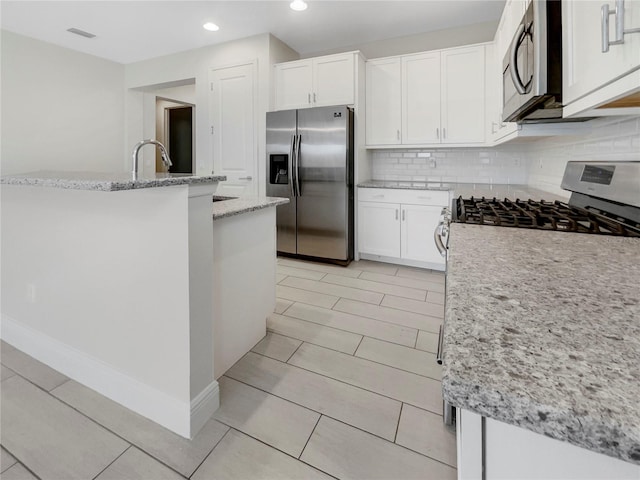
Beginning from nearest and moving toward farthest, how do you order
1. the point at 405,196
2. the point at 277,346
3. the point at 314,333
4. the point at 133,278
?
1. the point at 133,278
2. the point at 277,346
3. the point at 314,333
4. the point at 405,196

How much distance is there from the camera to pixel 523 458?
1.18ft

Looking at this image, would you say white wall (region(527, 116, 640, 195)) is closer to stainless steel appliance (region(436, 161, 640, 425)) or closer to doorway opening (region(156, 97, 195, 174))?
stainless steel appliance (region(436, 161, 640, 425))

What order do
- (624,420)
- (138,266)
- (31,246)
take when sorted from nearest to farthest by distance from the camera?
(624,420) < (138,266) < (31,246)

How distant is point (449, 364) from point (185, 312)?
3.99 ft

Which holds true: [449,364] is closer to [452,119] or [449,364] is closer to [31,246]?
[31,246]

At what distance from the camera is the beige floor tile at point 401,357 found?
6.07 feet

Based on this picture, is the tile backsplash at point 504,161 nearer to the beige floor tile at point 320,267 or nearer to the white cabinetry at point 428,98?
the white cabinetry at point 428,98

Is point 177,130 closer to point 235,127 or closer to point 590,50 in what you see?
point 235,127

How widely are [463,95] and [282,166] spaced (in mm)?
2101

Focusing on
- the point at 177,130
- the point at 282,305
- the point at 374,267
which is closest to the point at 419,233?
the point at 374,267

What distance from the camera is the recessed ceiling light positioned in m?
3.20

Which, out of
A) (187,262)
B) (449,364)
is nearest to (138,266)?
(187,262)

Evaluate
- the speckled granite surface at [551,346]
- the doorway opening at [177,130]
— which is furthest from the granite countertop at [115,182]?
the doorway opening at [177,130]

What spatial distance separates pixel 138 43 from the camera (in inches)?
173
